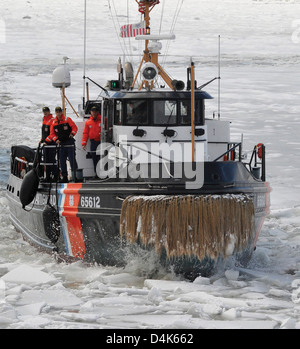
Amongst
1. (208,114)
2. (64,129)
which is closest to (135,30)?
(64,129)

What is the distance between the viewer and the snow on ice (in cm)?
811

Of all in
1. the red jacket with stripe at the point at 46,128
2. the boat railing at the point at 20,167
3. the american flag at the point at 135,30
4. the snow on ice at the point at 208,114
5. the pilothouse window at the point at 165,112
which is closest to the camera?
the snow on ice at the point at 208,114

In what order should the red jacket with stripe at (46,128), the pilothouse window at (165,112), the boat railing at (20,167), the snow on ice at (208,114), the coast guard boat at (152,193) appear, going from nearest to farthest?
the snow on ice at (208,114) < the coast guard boat at (152,193) < the pilothouse window at (165,112) < the boat railing at (20,167) < the red jacket with stripe at (46,128)

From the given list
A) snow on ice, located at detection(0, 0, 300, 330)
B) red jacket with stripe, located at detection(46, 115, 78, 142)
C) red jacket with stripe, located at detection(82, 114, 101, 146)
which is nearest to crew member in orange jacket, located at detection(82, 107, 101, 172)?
red jacket with stripe, located at detection(82, 114, 101, 146)

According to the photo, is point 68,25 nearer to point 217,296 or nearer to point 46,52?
point 46,52

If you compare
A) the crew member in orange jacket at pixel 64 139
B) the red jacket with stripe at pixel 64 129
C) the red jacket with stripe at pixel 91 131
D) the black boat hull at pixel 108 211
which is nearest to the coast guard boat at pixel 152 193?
the black boat hull at pixel 108 211

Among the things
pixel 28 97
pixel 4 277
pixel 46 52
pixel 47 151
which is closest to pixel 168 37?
pixel 47 151

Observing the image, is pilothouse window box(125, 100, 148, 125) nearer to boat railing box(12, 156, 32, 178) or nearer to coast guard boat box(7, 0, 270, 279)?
coast guard boat box(7, 0, 270, 279)

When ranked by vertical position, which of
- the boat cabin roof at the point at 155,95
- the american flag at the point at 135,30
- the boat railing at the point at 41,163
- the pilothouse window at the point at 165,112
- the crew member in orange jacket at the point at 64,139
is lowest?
the boat railing at the point at 41,163

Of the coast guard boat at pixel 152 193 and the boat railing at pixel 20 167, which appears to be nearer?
the coast guard boat at pixel 152 193

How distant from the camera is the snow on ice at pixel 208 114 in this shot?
319 inches

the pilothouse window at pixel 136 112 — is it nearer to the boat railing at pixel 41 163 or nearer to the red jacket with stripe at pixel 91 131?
the red jacket with stripe at pixel 91 131

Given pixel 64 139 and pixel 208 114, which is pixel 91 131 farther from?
pixel 208 114

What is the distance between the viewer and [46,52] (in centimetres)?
3412
